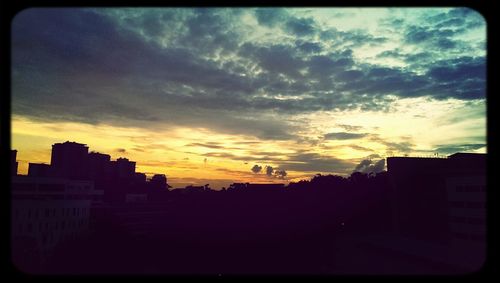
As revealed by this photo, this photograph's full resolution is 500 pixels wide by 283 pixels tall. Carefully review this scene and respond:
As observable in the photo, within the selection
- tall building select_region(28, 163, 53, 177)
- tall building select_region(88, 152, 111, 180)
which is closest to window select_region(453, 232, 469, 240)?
tall building select_region(28, 163, 53, 177)

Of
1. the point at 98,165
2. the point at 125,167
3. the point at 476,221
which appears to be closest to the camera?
the point at 476,221

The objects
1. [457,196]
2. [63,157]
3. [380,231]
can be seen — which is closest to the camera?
[457,196]

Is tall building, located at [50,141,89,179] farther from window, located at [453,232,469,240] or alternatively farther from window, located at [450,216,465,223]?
window, located at [453,232,469,240]

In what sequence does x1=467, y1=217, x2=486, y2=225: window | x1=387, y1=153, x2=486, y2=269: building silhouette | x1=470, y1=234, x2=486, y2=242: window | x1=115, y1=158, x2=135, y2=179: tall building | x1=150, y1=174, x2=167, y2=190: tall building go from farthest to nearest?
x1=115, y1=158, x2=135, y2=179: tall building → x1=150, y1=174, x2=167, y2=190: tall building → x1=387, y1=153, x2=486, y2=269: building silhouette → x1=467, y1=217, x2=486, y2=225: window → x1=470, y1=234, x2=486, y2=242: window

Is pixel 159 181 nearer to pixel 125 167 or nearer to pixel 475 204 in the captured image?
pixel 125 167

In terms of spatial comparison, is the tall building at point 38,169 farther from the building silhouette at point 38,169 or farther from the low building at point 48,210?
the low building at point 48,210

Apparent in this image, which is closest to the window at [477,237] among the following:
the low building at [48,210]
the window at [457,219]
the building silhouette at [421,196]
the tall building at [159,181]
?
the window at [457,219]

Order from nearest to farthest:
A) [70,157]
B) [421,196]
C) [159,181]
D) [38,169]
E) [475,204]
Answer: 1. [475,204]
2. [421,196]
3. [38,169]
4. [70,157]
5. [159,181]

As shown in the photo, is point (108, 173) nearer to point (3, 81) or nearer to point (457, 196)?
point (457, 196)

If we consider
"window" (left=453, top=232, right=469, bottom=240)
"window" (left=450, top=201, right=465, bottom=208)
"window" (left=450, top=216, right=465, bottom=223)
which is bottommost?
"window" (left=453, top=232, right=469, bottom=240)

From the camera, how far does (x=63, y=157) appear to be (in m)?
Result: 44.8

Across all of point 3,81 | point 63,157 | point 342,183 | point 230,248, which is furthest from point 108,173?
point 3,81

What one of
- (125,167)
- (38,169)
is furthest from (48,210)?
(125,167)

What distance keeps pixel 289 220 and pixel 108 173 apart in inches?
1254
